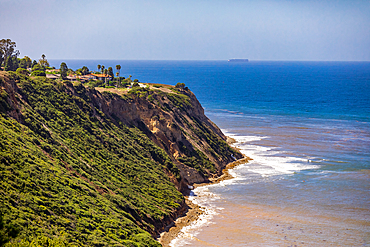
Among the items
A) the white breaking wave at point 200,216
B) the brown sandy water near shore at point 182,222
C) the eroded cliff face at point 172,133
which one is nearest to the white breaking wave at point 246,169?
the white breaking wave at point 200,216

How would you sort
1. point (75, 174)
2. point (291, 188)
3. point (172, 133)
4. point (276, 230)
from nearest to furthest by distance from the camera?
1. point (75, 174)
2. point (276, 230)
3. point (291, 188)
4. point (172, 133)

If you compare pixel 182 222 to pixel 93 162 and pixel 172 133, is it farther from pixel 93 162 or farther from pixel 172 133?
pixel 172 133

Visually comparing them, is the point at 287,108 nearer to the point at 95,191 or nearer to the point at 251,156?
the point at 251,156

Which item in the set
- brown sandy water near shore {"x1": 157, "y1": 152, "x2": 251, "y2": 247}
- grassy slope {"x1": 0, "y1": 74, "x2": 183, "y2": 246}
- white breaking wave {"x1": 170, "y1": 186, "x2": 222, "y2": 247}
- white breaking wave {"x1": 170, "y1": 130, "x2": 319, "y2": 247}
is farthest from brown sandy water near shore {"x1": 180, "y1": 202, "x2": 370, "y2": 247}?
grassy slope {"x1": 0, "y1": 74, "x2": 183, "y2": 246}

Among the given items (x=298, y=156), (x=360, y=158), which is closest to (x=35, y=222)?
(x=298, y=156)

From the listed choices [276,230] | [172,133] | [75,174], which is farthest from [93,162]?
[276,230]

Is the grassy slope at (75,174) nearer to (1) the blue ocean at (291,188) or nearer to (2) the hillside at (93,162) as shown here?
(2) the hillside at (93,162)

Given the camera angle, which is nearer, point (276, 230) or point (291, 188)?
point (276, 230)
